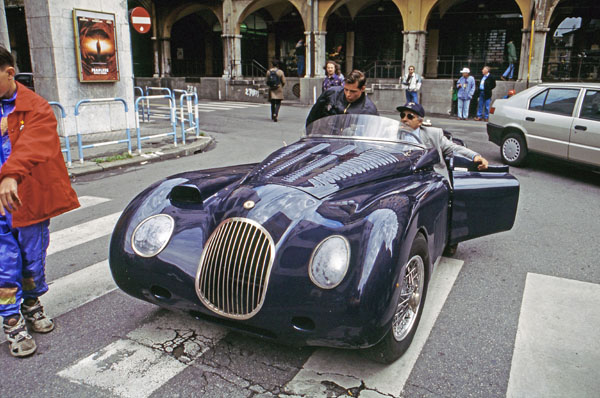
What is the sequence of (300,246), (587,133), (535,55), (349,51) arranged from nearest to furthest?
(300,246), (587,133), (535,55), (349,51)

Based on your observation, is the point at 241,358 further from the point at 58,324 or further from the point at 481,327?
the point at 481,327

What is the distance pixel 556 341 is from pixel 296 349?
1752 mm

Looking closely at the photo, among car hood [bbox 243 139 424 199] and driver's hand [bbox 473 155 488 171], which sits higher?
car hood [bbox 243 139 424 199]

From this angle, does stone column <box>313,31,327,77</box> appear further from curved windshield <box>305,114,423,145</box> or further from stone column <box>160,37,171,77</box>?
curved windshield <box>305,114,423,145</box>

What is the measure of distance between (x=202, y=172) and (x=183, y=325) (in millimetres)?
1330

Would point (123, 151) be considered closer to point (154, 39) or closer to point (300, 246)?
point (300, 246)

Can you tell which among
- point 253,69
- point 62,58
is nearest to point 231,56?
point 253,69

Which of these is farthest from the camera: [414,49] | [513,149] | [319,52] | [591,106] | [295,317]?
[319,52]

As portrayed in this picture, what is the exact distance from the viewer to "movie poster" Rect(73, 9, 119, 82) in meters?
10.9

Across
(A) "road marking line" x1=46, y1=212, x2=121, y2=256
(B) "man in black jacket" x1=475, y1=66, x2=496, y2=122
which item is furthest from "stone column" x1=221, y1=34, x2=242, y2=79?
(A) "road marking line" x1=46, y1=212, x2=121, y2=256

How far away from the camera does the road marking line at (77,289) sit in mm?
3802

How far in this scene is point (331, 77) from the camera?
1342cm

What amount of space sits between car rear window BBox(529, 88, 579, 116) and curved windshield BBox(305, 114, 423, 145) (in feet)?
18.8

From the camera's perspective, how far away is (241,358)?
311 centimetres
